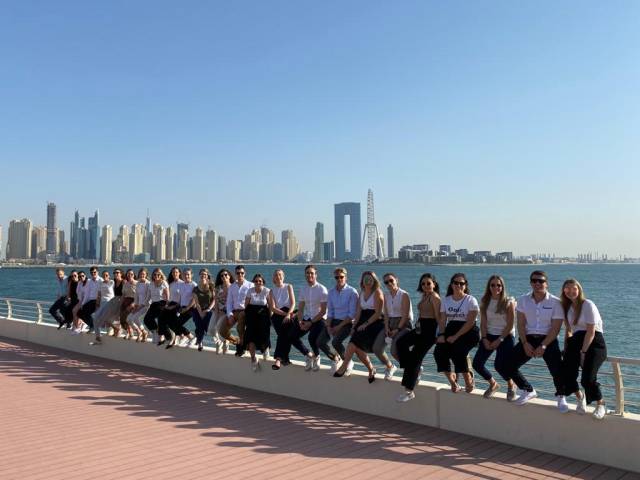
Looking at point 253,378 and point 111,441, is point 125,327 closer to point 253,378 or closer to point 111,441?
point 253,378

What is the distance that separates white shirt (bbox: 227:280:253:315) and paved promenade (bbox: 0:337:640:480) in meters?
1.37

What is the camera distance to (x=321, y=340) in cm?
805

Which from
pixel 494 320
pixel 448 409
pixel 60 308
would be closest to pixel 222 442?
pixel 448 409

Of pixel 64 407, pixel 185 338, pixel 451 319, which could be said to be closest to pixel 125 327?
→ pixel 185 338

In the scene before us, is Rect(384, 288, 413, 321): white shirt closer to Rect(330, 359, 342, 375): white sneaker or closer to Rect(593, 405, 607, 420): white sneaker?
Rect(330, 359, 342, 375): white sneaker

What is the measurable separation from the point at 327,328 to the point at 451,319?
6.78 feet

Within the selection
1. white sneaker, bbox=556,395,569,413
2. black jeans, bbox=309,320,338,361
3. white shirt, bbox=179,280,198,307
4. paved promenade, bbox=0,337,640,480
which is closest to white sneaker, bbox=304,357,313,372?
black jeans, bbox=309,320,338,361

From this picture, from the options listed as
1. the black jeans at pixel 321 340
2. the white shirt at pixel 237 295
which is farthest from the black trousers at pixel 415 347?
the white shirt at pixel 237 295

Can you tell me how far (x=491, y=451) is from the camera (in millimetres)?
5840

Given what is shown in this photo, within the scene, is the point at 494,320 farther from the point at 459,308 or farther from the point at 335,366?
the point at 335,366

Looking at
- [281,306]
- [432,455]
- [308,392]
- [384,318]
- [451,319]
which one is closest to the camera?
[432,455]

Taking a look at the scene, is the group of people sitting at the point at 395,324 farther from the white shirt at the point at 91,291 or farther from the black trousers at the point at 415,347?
the white shirt at the point at 91,291

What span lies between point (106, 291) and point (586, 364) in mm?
10074

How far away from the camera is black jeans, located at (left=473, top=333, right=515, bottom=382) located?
6203 millimetres
